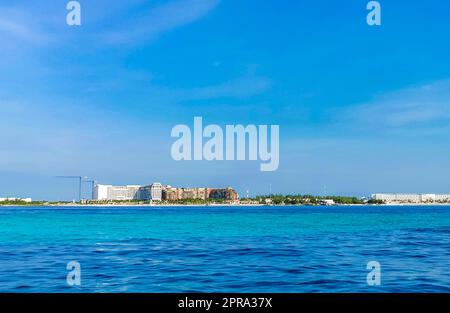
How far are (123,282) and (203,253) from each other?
1277 cm

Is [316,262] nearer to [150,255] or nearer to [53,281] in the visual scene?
Answer: [150,255]

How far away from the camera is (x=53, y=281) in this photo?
65.9 feet
